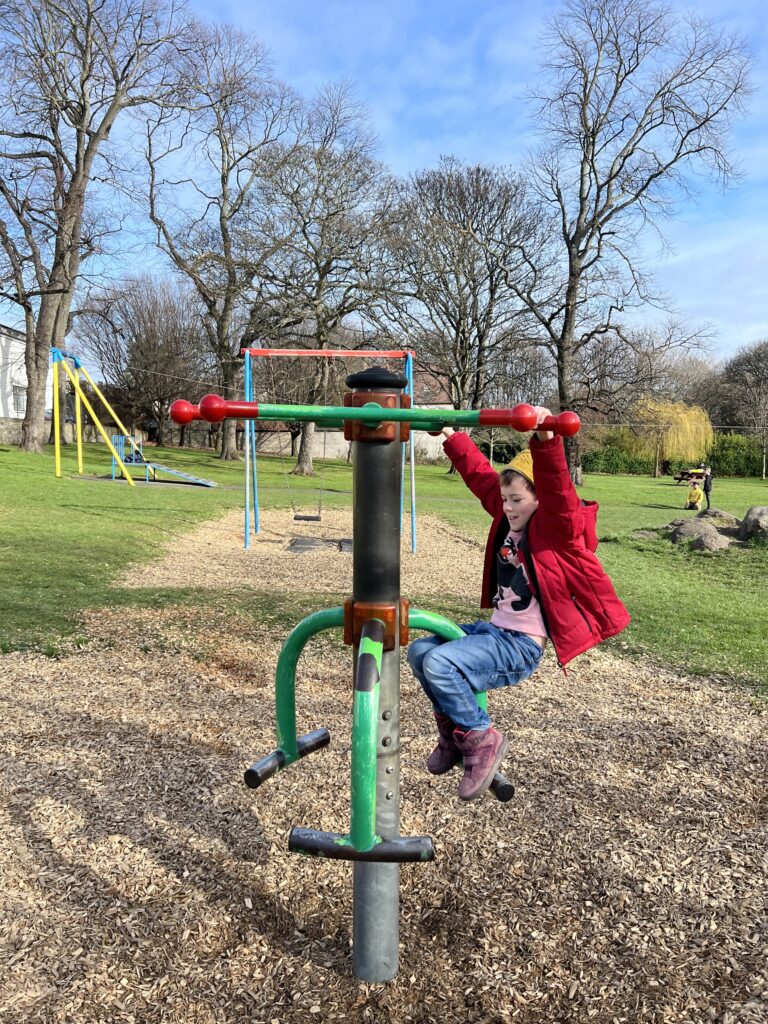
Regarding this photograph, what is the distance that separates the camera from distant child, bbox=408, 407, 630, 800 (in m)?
2.44

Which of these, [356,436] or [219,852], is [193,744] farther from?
[356,436]

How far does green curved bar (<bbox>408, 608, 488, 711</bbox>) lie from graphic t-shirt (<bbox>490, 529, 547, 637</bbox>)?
18cm

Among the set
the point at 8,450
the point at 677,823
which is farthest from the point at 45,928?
the point at 8,450

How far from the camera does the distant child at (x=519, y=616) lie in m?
2.44

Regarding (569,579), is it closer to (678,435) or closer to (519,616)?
(519,616)

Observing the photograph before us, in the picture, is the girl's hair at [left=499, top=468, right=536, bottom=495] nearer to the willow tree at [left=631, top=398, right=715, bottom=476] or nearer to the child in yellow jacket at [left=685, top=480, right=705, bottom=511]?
the child in yellow jacket at [left=685, top=480, right=705, bottom=511]

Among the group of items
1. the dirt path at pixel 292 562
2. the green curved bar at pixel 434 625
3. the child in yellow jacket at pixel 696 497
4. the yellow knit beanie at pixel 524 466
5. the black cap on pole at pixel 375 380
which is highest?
the black cap on pole at pixel 375 380

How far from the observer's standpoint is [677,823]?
3404mm


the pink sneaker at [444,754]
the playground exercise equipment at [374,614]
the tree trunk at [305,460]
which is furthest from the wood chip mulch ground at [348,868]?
the tree trunk at [305,460]

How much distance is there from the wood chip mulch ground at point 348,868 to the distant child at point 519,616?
0.65 m

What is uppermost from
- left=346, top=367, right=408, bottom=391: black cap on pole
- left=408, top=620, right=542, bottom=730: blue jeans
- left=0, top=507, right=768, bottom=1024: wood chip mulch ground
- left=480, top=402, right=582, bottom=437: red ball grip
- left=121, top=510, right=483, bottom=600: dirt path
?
left=346, top=367, right=408, bottom=391: black cap on pole

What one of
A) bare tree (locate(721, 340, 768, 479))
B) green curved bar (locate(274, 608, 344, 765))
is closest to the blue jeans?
green curved bar (locate(274, 608, 344, 765))

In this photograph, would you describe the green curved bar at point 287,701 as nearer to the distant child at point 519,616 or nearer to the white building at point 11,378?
the distant child at point 519,616

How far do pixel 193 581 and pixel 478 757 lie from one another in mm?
6936
